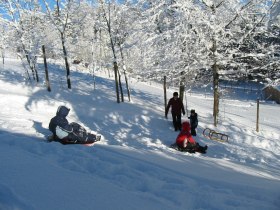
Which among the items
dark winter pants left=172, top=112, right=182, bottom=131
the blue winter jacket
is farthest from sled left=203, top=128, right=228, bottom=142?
the blue winter jacket

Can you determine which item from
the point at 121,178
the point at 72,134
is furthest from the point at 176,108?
the point at 121,178

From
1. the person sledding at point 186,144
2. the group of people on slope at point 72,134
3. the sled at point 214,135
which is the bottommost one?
the sled at point 214,135

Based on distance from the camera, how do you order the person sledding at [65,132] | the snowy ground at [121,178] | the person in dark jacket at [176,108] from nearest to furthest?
the snowy ground at [121,178]
the person sledding at [65,132]
the person in dark jacket at [176,108]

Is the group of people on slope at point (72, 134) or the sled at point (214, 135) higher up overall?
the group of people on slope at point (72, 134)

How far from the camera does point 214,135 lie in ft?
48.0

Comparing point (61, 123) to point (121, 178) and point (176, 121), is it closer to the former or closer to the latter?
point (121, 178)

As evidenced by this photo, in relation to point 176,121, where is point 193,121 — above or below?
above

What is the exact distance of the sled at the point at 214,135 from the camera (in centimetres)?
1365

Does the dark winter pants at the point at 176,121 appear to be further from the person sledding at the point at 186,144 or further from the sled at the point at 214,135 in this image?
the person sledding at the point at 186,144

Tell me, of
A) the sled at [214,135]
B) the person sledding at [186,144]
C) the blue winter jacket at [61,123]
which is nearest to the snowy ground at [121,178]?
the sled at [214,135]

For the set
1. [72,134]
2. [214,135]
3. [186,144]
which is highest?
[72,134]

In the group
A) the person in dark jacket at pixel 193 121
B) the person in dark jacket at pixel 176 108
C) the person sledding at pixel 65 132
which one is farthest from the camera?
the person in dark jacket at pixel 176 108

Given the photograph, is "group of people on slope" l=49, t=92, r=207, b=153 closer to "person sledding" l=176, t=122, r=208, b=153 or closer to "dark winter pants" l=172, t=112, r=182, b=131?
"person sledding" l=176, t=122, r=208, b=153

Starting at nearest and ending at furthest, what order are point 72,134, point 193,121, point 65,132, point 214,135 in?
point 65,132, point 72,134, point 193,121, point 214,135
